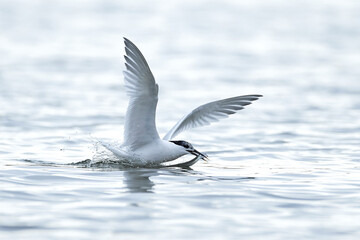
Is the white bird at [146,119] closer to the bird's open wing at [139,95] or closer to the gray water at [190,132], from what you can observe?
the bird's open wing at [139,95]

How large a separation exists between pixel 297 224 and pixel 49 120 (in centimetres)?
872

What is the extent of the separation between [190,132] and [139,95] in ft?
15.3

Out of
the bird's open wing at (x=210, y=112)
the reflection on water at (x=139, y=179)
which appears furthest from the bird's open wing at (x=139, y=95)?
the bird's open wing at (x=210, y=112)

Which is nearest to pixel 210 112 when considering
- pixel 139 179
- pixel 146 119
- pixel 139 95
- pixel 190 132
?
pixel 146 119

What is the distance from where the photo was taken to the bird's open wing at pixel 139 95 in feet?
33.8

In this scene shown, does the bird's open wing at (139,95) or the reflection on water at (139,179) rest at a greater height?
the bird's open wing at (139,95)

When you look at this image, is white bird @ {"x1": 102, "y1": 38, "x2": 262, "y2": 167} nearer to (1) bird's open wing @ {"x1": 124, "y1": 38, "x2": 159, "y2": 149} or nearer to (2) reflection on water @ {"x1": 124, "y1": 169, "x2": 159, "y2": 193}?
(1) bird's open wing @ {"x1": 124, "y1": 38, "x2": 159, "y2": 149}

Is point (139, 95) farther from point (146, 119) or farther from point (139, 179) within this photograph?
point (139, 179)

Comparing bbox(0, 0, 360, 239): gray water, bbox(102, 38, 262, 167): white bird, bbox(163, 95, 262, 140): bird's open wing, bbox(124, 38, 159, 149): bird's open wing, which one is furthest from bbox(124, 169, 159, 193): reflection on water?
bbox(163, 95, 262, 140): bird's open wing

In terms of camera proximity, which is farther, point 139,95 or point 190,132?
point 190,132

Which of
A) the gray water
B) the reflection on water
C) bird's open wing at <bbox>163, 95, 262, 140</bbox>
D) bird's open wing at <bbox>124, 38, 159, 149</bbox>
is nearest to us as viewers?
the gray water

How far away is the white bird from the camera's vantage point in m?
10.4

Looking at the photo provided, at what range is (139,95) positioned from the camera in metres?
10.5

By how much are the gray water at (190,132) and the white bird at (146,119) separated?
0.86 feet
